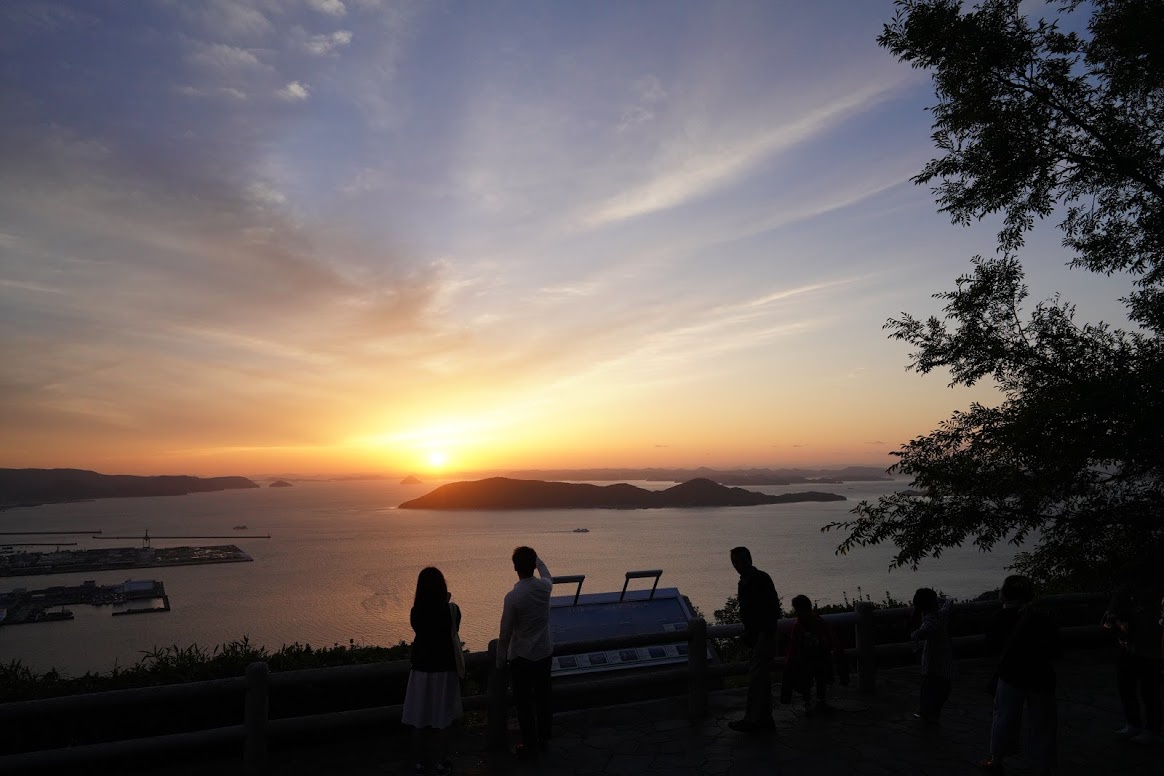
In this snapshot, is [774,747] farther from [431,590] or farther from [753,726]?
[431,590]

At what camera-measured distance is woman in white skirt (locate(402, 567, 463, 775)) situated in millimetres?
5812

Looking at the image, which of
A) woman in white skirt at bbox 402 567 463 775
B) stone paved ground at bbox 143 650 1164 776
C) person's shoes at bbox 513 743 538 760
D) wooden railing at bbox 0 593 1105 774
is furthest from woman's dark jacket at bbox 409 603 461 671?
person's shoes at bbox 513 743 538 760

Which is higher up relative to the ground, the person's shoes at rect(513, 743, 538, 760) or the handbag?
the handbag

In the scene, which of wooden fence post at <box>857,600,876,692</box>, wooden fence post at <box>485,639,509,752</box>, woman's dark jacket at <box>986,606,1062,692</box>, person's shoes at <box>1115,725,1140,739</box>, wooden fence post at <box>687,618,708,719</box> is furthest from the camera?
wooden fence post at <box>857,600,876,692</box>

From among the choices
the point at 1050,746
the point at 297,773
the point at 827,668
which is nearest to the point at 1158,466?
the point at 1050,746

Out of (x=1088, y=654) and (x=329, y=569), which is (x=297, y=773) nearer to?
(x=1088, y=654)

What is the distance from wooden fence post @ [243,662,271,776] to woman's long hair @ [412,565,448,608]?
1.59 metres

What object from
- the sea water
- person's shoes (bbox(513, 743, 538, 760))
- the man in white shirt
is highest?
the man in white shirt

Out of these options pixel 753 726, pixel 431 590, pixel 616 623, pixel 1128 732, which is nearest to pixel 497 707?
pixel 431 590

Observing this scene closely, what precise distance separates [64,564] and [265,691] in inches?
5400

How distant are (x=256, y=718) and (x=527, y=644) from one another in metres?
2.56

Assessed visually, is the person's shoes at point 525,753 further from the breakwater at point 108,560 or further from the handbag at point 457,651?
the breakwater at point 108,560

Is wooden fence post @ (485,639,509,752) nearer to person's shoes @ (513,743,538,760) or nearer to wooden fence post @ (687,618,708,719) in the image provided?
person's shoes @ (513,743,538,760)

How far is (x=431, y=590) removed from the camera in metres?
5.91
